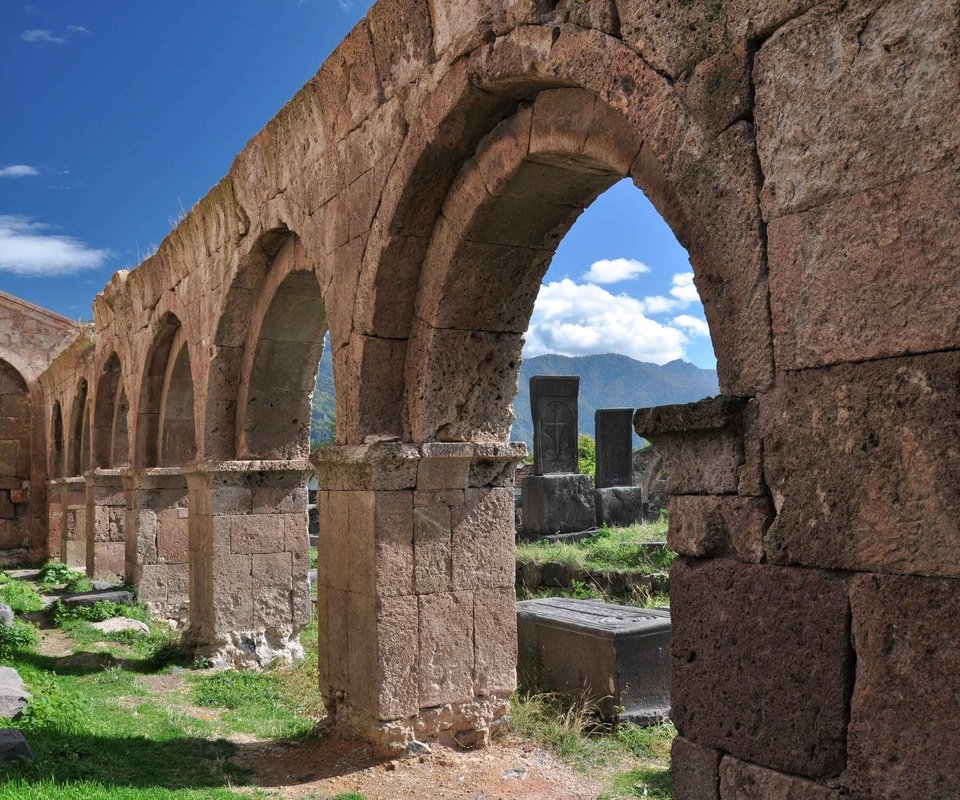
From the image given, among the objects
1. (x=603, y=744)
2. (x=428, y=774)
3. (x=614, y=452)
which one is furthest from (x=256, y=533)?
(x=614, y=452)

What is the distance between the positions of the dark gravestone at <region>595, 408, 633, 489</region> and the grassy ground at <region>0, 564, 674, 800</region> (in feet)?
20.6

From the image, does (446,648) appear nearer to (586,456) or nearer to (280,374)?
(280,374)

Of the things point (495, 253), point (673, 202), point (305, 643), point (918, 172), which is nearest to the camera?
point (918, 172)

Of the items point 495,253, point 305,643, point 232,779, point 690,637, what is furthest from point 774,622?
point 305,643

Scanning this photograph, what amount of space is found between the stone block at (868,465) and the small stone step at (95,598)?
33.2 feet

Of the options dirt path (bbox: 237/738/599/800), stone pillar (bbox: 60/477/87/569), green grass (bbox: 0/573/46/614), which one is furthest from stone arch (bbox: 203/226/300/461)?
stone pillar (bbox: 60/477/87/569)

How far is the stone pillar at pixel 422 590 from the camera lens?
214 inches

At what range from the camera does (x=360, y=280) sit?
5734 mm

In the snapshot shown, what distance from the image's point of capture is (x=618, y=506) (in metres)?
13.5

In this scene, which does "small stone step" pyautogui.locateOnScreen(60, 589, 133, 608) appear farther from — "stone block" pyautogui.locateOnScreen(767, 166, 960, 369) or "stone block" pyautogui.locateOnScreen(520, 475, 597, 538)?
"stone block" pyautogui.locateOnScreen(767, 166, 960, 369)

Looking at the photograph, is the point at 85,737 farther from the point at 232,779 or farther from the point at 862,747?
the point at 862,747

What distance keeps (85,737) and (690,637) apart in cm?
429

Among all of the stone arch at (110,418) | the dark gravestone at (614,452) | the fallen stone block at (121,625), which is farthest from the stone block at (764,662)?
the stone arch at (110,418)

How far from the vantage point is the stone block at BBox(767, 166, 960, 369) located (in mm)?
2295
